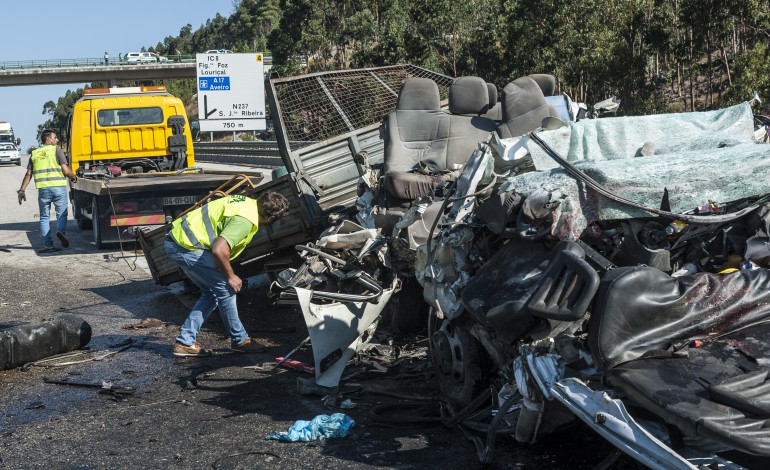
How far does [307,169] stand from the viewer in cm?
864

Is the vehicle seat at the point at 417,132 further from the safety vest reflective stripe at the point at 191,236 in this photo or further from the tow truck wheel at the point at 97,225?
the tow truck wheel at the point at 97,225

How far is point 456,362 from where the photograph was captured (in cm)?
530

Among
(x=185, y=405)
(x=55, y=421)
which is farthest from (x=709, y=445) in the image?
(x=55, y=421)

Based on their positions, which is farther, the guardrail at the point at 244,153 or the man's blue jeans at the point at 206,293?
the guardrail at the point at 244,153

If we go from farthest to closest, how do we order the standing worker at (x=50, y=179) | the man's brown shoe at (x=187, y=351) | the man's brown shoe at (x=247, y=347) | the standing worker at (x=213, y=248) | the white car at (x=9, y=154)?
the white car at (x=9, y=154) < the standing worker at (x=50, y=179) < the man's brown shoe at (x=247, y=347) < the man's brown shoe at (x=187, y=351) < the standing worker at (x=213, y=248)

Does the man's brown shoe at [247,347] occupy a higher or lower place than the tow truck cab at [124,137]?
lower

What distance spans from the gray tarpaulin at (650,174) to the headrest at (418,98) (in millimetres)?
2985

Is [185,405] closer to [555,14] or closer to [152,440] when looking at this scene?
[152,440]

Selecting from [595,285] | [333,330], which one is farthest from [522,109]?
[595,285]

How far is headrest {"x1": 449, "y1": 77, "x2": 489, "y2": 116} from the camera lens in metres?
7.84

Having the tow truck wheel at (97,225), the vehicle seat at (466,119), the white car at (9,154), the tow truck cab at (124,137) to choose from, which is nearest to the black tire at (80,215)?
the tow truck cab at (124,137)

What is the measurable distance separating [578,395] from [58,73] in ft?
228

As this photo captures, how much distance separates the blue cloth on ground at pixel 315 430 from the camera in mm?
5102

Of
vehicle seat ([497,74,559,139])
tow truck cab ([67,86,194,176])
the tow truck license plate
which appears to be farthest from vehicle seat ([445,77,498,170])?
tow truck cab ([67,86,194,176])
